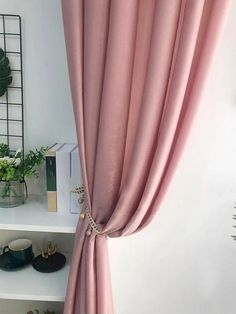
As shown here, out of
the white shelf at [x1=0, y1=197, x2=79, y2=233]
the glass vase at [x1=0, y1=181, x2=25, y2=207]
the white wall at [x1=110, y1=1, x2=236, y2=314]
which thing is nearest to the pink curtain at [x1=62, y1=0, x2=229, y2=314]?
the white shelf at [x1=0, y1=197, x2=79, y2=233]

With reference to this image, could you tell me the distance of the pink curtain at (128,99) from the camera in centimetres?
86

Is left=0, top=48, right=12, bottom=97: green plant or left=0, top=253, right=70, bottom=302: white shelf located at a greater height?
left=0, top=48, right=12, bottom=97: green plant

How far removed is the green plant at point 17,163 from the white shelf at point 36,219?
0.42ft

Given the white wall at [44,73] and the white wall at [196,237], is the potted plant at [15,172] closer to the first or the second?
the white wall at [44,73]

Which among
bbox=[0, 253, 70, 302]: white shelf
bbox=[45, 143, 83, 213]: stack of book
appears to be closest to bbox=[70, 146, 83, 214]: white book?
bbox=[45, 143, 83, 213]: stack of book

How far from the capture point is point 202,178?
3.74 ft

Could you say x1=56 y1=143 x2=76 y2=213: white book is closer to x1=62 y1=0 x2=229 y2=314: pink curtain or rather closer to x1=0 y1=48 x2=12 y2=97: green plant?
x1=62 y1=0 x2=229 y2=314: pink curtain

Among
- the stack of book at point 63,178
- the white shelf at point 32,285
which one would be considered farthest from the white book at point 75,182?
the white shelf at point 32,285

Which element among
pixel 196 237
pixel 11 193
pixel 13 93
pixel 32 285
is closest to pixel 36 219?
pixel 11 193

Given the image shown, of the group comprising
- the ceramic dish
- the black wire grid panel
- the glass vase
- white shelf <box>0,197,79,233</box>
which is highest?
the black wire grid panel

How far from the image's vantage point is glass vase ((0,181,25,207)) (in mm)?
1166

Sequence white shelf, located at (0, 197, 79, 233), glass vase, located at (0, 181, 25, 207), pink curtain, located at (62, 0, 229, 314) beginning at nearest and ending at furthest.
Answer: pink curtain, located at (62, 0, 229, 314)
white shelf, located at (0, 197, 79, 233)
glass vase, located at (0, 181, 25, 207)

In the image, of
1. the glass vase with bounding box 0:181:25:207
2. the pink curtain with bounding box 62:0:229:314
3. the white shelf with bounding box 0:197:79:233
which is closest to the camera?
the pink curtain with bounding box 62:0:229:314

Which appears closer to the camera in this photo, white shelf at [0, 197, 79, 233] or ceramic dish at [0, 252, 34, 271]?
white shelf at [0, 197, 79, 233]
